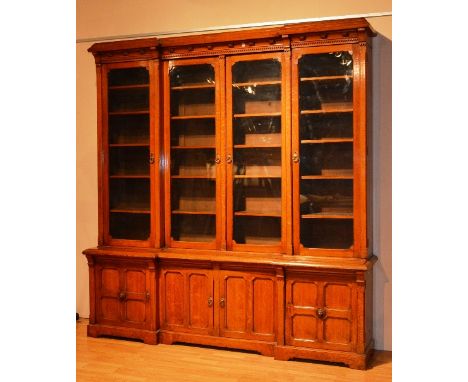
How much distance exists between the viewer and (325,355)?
12.0 ft

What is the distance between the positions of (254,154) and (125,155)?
119cm

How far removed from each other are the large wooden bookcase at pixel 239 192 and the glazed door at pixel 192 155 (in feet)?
0.04

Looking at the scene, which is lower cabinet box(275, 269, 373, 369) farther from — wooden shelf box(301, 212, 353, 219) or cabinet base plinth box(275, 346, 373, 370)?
wooden shelf box(301, 212, 353, 219)

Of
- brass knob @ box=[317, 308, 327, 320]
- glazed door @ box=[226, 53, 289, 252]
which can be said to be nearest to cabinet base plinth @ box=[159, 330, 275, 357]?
brass knob @ box=[317, 308, 327, 320]

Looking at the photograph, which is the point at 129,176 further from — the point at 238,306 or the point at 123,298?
the point at 238,306

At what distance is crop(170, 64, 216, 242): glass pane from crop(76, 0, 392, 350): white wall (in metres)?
0.62

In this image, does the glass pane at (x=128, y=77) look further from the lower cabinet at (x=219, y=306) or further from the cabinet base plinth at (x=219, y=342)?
the cabinet base plinth at (x=219, y=342)

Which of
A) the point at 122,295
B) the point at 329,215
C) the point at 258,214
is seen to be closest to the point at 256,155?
the point at 258,214
